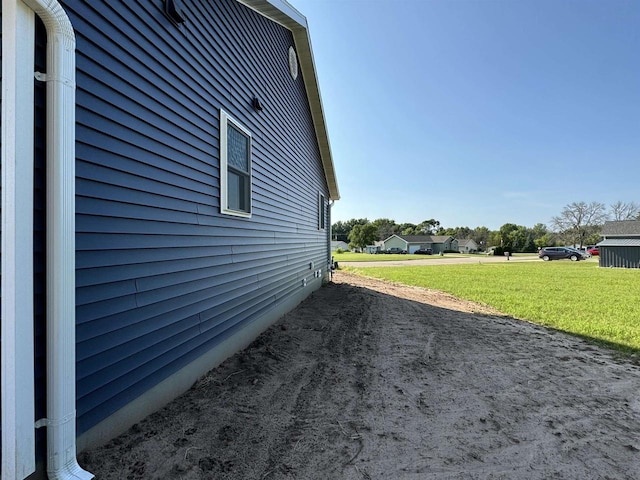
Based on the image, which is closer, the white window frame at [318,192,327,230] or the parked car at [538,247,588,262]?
the white window frame at [318,192,327,230]

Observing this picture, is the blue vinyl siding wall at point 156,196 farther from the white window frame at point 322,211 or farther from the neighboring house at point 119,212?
the white window frame at point 322,211

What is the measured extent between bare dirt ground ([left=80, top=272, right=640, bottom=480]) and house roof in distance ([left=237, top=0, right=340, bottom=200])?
5.49 meters

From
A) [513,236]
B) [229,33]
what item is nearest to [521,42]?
[229,33]

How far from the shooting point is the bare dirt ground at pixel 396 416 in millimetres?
2193

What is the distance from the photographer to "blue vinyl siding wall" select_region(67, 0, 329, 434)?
7.17ft

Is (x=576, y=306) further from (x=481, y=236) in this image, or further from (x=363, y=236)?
(x=481, y=236)

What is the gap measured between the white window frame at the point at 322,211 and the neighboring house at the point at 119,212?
6.52 metres

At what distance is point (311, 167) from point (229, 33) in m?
5.84

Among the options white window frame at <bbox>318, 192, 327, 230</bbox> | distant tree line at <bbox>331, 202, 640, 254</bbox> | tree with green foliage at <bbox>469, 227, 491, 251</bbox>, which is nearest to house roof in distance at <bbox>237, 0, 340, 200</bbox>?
white window frame at <bbox>318, 192, 327, 230</bbox>

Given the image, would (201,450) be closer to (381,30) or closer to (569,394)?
(569,394)

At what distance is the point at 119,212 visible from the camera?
245 centimetres

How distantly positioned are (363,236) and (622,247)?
60.6m

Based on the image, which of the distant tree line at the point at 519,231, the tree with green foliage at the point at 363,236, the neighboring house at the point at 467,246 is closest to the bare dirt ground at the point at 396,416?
the distant tree line at the point at 519,231

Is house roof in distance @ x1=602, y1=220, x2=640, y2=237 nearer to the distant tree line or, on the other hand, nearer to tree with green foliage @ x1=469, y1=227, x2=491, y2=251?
the distant tree line
